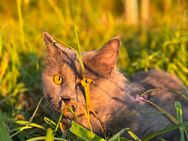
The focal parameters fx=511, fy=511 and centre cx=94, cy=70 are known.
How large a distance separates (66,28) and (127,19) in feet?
8.80

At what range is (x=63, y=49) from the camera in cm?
271

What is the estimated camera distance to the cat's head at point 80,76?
2.50 metres

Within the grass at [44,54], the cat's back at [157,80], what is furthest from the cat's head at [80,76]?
the cat's back at [157,80]

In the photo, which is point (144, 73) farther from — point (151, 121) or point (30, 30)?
point (30, 30)

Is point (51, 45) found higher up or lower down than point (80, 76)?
higher up

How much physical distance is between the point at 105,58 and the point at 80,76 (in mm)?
158

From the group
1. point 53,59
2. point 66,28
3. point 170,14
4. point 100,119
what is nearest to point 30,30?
point 66,28

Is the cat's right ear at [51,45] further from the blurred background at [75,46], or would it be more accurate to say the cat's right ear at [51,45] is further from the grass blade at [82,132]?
the grass blade at [82,132]

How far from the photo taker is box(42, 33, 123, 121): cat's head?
250 centimetres

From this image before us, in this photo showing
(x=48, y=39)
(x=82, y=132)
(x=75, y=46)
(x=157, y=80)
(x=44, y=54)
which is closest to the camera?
(x=82, y=132)

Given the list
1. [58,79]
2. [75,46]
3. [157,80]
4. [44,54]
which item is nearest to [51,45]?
[58,79]

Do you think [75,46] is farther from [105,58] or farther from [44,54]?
[105,58]

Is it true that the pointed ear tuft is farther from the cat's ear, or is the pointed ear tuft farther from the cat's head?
the cat's ear

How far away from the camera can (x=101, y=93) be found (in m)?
2.57
